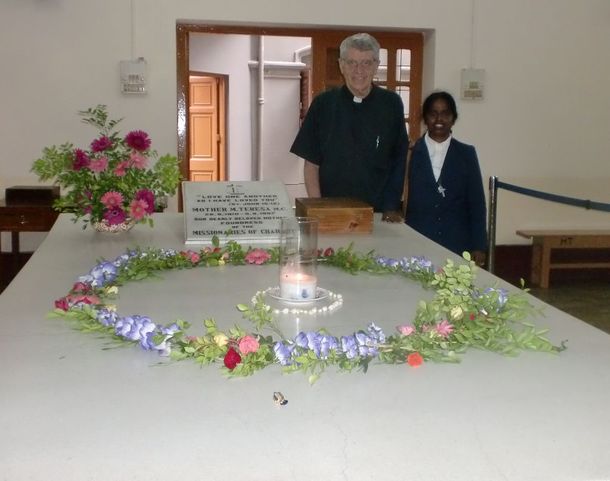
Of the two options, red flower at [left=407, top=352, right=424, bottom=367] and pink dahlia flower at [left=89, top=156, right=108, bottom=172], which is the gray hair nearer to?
pink dahlia flower at [left=89, top=156, right=108, bottom=172]

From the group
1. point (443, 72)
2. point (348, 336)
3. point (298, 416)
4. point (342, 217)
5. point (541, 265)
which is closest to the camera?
point (298, 416)

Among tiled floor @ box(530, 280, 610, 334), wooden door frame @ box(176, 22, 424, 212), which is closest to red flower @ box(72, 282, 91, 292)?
tiled floor @ box(530, 280, 610, 334)

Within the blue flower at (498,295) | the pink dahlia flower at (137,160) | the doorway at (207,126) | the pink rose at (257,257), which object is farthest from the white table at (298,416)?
the doorway at (207,126)

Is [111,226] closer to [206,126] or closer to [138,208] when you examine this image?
[138,208]

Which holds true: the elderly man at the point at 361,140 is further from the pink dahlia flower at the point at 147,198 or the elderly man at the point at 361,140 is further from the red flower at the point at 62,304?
the red flower at the point at 62,304

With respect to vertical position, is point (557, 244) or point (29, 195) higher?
point (29, 195)

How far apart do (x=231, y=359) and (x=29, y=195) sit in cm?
410

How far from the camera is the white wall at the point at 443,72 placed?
5.39 metres

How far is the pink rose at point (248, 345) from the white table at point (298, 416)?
0.04m

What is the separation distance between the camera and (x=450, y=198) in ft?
10.8

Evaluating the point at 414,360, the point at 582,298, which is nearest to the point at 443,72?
the point at 582,298

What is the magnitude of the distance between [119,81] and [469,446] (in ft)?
15.9

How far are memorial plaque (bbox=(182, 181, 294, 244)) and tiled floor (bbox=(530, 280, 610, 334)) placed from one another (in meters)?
2.78

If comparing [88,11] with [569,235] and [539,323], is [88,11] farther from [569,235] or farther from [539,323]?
[539,323]
